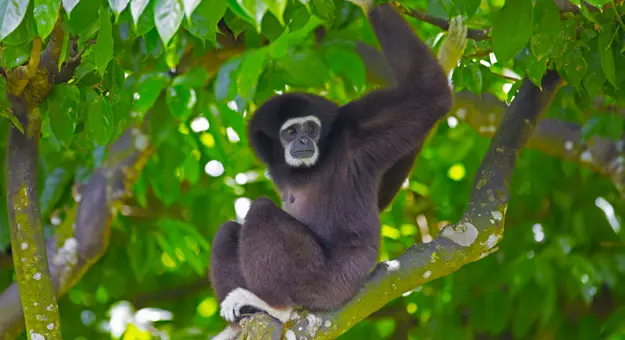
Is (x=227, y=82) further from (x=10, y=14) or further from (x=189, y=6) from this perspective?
(x=189, y=6)

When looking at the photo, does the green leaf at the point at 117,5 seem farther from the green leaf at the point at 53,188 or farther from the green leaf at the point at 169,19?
the green leaf at the point at 53,188

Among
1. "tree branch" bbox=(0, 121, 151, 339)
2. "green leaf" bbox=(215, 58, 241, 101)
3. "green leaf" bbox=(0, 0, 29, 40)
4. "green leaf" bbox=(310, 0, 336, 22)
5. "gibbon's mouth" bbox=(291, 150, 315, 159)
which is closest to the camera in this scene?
"green leaf" bbox=(0, 0, 29, 40)

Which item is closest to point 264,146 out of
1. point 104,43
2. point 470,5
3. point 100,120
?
point 100,120

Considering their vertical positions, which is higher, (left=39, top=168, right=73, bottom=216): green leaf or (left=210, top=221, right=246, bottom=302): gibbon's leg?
(left=210, top=221, right=246, bottom=302): gibbon's leg

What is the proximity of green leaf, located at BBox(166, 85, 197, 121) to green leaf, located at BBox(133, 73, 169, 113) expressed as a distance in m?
0.09

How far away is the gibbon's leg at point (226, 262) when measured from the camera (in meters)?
5.04

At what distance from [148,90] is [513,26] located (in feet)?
9.07

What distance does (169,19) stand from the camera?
2.64 metres

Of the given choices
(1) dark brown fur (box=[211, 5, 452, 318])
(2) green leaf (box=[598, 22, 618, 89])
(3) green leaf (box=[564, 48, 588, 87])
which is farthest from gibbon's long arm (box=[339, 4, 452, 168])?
(2) green leaf (box=[598, 22, 618, 89])

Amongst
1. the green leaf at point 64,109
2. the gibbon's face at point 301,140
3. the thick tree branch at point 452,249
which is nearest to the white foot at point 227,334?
the thick tree branch at point 452,249

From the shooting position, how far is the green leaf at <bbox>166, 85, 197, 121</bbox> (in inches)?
227

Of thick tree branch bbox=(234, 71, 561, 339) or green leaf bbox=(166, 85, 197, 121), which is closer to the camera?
thick tree branch bbox=(234, 71, 561, 339)

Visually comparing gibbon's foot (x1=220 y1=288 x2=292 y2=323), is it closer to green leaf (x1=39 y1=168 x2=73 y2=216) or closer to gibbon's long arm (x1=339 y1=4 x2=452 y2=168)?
gibbon's long arm (x1=339 y1=4 x2=452 y2=168)

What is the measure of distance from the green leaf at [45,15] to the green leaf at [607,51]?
247 centimetres
